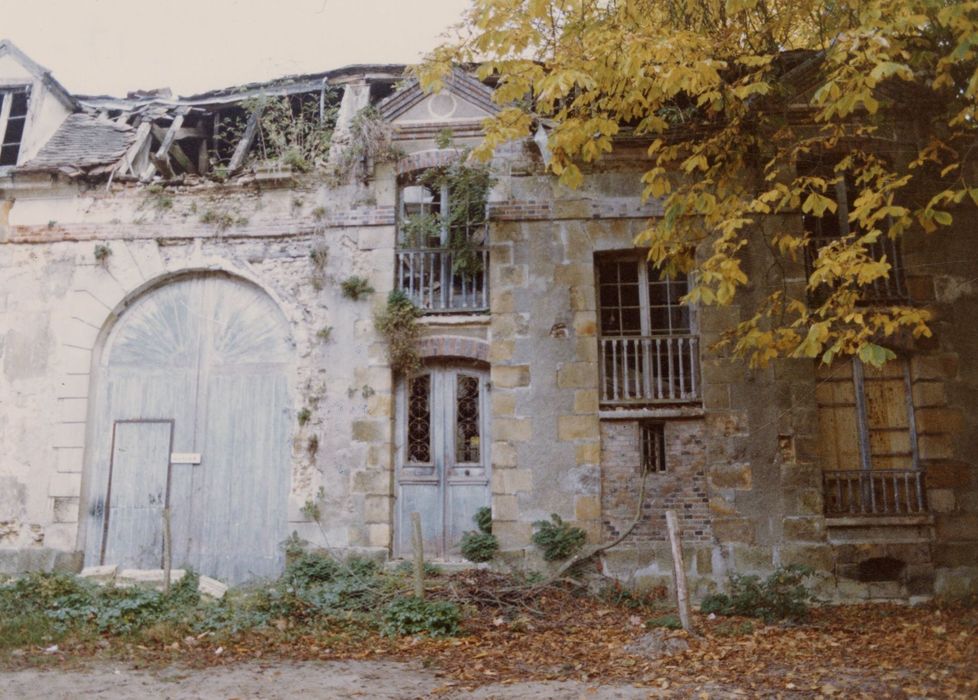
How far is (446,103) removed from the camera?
11406 millimetres

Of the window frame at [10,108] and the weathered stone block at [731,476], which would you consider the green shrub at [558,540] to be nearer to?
the weathered stone block at [731,476]

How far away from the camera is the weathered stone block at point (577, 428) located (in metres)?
10.3

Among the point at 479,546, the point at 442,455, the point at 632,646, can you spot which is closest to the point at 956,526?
the point at 632,646

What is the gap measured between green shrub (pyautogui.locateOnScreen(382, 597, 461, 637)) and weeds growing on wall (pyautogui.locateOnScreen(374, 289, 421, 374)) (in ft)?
11.0

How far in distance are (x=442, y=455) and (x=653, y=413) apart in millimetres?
2746

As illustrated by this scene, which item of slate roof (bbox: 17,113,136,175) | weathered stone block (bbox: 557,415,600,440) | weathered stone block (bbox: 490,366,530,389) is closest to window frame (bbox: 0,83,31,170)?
slate roof (bbox: 17,113,136,175)

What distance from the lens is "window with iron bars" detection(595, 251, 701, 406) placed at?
10.5m

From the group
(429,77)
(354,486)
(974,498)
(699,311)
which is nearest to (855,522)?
(974,498)

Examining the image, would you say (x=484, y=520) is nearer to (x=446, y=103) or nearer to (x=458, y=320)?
(x=458, y=320)

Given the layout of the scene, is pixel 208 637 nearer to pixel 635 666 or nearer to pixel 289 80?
pixel 635 666

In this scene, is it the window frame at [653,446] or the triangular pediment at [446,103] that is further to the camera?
the triangular pediment at [446,103]

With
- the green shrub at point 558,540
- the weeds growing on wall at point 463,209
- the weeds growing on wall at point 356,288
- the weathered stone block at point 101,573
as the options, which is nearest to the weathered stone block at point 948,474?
the green shrub at point 558,540

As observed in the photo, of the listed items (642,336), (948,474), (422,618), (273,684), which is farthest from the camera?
(642,336)

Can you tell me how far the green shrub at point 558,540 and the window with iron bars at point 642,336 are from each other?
1.65 metres
